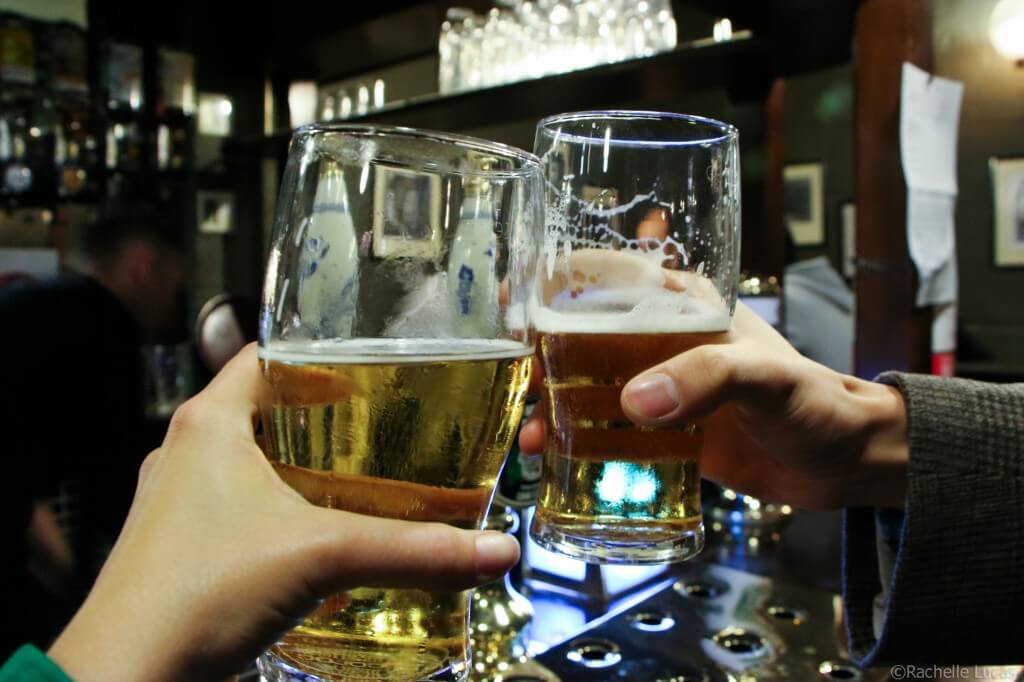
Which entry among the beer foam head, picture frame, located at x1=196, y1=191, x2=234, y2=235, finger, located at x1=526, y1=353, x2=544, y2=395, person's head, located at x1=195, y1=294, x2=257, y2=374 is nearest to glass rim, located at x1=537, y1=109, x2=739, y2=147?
the beer foam head

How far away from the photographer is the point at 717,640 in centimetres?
98

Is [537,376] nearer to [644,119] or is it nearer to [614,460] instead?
[614,460]

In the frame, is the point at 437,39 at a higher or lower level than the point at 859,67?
higher

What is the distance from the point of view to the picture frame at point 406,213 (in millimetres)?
564

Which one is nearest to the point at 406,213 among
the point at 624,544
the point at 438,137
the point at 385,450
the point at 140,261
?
the point at 438,137

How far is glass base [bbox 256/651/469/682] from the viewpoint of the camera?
59 cm

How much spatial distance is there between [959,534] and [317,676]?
0.71 meters

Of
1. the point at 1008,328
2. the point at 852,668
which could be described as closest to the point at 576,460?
the point at 852,668

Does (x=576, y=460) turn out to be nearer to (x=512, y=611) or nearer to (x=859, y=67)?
(x=512, y=611)

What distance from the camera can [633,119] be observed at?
29.6 inches

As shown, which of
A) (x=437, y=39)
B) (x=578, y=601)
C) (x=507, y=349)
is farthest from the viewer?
(x=437, y=39)

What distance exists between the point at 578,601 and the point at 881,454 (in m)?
0.48

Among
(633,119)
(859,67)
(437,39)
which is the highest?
(437,39)

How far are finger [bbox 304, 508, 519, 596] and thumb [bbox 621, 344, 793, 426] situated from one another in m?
0.22
